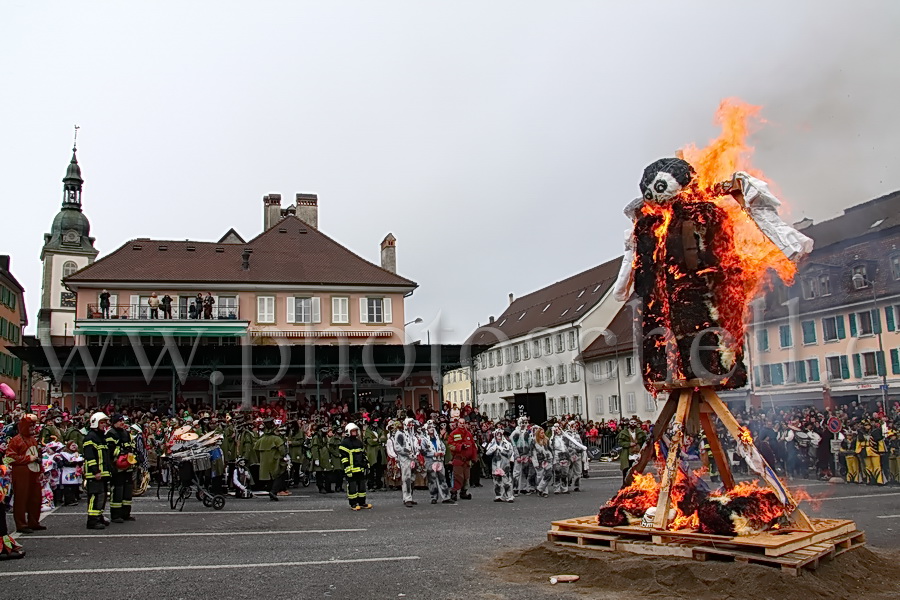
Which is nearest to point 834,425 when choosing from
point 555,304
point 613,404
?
point 613,404

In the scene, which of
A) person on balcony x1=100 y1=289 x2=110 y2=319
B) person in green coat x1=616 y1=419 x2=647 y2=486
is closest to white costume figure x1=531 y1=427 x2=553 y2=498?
person in green coat x1=616 y1=419 x2=647 y2=486

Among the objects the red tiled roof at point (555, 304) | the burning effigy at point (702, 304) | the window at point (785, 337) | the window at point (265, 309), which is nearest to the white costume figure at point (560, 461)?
the burning effigy at point (702, 304)

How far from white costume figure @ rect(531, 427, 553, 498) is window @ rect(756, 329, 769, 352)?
80.3ft

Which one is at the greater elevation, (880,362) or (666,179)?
(666,179)

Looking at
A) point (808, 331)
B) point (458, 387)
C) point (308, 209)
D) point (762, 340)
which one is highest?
point (308, 209)

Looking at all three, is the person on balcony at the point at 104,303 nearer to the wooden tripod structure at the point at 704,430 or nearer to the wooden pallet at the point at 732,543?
the wooden pallet at the point at 732,543

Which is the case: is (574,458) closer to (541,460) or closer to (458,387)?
(541,460)

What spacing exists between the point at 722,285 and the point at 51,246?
8420cm

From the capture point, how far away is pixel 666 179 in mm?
9117

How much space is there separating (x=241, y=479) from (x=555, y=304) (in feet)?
157

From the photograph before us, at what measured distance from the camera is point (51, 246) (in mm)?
80500

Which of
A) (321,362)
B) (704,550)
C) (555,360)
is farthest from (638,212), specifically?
(555,360)

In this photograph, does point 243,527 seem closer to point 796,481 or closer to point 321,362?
point 796,481

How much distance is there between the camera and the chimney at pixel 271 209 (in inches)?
2136
